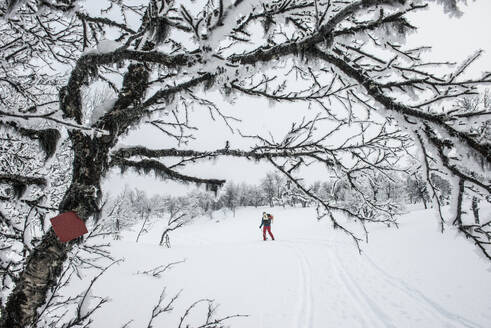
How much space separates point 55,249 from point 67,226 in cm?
35

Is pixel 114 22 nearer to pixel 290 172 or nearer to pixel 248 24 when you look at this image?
pixel 248 24

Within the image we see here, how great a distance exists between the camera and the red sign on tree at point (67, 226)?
73.3 inches

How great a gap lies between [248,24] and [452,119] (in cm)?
167

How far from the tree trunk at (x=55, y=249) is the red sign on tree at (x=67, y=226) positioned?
18 cm

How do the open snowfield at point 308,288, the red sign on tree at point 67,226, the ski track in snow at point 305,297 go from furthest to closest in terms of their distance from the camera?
the ski track in snow at point 305,297
the open snowfield at point 308,288
the red sign on tree at point 67,226

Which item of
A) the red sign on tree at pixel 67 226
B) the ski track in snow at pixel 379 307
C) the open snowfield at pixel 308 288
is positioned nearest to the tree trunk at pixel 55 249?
the red sign on tree at pixel 67 226

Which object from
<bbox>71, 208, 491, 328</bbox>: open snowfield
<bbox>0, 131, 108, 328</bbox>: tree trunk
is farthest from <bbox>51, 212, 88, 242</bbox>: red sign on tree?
<bbox>71, 208, 491, 328</bbox>: open snowfield

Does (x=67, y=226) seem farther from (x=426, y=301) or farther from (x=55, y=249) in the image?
(x=426, y=301)

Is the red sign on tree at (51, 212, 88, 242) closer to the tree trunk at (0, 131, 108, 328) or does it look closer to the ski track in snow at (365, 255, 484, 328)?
the tree trunk at (0, 131, 108, 328)

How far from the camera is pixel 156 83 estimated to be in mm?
2074

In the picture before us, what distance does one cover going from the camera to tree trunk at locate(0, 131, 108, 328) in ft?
6.27

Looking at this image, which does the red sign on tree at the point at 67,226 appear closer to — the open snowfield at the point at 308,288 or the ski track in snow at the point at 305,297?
the open snowfield at the point at 308,288

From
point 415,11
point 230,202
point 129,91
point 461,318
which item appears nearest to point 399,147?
point 415,11

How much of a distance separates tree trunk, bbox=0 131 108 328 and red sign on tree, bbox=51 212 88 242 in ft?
0.60
